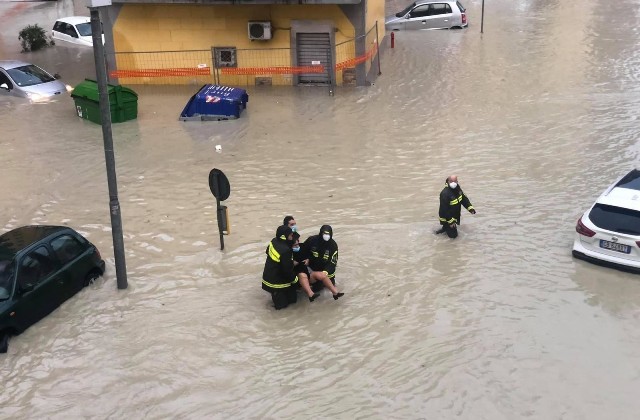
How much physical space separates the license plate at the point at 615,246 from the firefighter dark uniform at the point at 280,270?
4801 millimetres

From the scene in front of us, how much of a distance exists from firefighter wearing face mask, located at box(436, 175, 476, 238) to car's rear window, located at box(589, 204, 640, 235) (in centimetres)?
201

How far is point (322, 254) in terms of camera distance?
10000 mm

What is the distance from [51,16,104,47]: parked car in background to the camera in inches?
1093

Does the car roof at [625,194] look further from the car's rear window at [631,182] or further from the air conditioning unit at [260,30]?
the air conditioning unit at [260,30]

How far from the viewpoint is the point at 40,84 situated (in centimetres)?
2133

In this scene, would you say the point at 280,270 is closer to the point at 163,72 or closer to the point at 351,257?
the point at 351,257

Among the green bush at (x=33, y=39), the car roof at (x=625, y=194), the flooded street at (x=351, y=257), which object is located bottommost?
the flooded street at (x=351, y=257)

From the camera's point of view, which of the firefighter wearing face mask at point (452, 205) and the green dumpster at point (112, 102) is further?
the green dumpster at point (112, 102)

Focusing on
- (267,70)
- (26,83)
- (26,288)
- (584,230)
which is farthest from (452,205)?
(26,83)

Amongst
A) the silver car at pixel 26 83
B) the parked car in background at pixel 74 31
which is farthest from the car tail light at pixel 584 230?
the parked car in background at pixel 74 31

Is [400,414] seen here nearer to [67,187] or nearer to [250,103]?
[67,187]

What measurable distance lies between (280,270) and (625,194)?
562 centimetres

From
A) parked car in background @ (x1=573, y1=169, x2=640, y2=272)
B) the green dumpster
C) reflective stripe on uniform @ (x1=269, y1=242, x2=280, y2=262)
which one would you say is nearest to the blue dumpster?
the green dumpster

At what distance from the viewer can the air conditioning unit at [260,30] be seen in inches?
827
